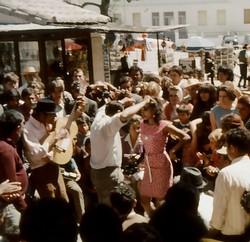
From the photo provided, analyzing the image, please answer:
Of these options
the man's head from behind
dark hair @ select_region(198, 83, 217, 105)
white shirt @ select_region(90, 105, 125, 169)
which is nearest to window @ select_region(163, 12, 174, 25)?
dark hair @ select_region(198, 83, 217, 105)

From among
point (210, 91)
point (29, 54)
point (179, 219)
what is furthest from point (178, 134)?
point (29, 54)

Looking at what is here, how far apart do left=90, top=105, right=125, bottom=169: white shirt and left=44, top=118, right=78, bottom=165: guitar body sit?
0.30m

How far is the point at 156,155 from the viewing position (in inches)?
228

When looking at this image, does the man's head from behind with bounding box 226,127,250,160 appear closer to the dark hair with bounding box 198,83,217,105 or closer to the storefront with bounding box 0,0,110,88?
the dark hair with bounding box 198,83,217,105

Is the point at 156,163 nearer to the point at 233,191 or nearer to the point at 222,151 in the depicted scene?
the point at 222,151

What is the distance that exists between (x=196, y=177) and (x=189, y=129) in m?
1.67

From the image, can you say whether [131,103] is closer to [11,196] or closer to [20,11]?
[11,196]

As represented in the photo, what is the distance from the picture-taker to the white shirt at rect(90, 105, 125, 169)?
5.41 metres

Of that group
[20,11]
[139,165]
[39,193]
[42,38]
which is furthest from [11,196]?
[42,38]

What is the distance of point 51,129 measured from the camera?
5617 mm

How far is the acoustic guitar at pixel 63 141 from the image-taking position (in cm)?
550

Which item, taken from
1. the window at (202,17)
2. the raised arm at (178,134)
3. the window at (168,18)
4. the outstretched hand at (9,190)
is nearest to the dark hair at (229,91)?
the raised arm at (178,134)

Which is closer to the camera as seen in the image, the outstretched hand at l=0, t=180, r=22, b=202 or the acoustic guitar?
the outstretched hand at l=0, t=180, r=22, b=202

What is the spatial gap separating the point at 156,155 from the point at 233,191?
6.40 ft
